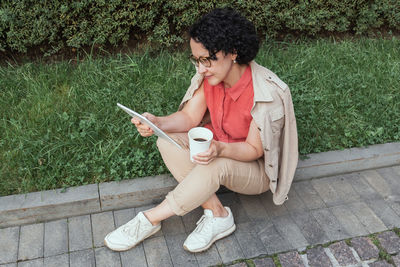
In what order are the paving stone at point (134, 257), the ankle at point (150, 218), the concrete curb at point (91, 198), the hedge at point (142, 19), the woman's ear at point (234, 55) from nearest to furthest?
the woman's ear at point (234, 55), the paving stone at point (134, 257), the ankle at point (150, 218), the concrete curb at point (91, 198), the hedge at point (142, 19)

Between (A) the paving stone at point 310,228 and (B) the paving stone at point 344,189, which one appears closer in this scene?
(A) the paving stone at point 310,228

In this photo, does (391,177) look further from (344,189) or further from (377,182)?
(344,189)

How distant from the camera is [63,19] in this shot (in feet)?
13.6

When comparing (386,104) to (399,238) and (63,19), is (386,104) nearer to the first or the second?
(399,238)

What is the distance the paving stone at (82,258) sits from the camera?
2.72 m

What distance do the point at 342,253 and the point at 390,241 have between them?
0.39m

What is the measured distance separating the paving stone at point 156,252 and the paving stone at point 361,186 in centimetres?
165

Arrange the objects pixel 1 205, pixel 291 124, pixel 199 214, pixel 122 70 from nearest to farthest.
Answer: pixel 291 124
pixel 1 205
pixel 199 214
pixel 122 70

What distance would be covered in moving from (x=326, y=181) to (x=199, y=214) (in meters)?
1.14

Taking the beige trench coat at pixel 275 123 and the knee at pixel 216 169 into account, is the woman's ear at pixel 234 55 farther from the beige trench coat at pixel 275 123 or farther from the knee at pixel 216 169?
the knee at pixel 216 169

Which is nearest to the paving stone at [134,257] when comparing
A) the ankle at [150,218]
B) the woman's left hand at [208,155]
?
the ankle at [150,218]

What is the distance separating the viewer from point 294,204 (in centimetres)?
325

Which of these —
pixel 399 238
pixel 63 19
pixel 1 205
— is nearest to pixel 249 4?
pixel 63 19

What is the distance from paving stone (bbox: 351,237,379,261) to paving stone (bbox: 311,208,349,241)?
86 millimetres
